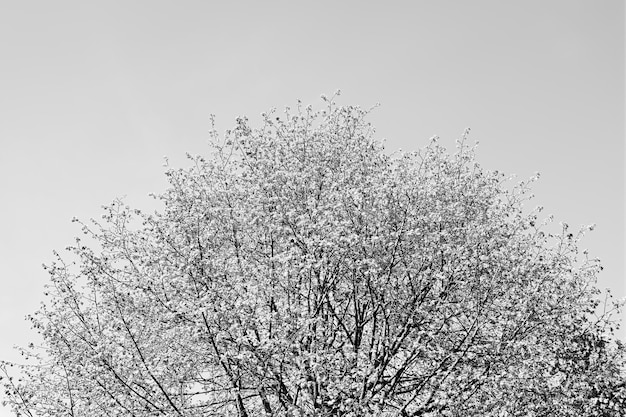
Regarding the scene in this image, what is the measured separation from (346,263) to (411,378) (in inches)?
170

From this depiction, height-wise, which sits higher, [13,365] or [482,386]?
[13,365]

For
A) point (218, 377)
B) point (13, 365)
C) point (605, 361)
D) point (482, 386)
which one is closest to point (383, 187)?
point (482, 386)

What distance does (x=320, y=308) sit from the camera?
16.8 meters

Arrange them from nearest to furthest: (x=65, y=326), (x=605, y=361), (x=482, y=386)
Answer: (x=482, y=386) < (x=65, y=326) < (x=605, y=361)

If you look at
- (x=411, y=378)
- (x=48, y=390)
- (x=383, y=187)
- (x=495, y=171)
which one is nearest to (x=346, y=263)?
(x=383, y=187)

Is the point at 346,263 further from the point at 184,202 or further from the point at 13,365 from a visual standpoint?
the point at 13,365

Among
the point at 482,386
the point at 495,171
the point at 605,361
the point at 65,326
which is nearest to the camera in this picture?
the point at 482,386

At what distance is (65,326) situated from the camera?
16625 millimetres

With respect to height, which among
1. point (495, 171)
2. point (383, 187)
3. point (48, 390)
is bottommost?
point (48, 390)

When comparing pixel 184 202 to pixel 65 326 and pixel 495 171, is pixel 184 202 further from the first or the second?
pixel 495 171

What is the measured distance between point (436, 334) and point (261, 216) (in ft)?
20.0

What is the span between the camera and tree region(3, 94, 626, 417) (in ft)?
49.4

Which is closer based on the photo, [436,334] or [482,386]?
[482,386]

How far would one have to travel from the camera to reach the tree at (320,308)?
15047mm
